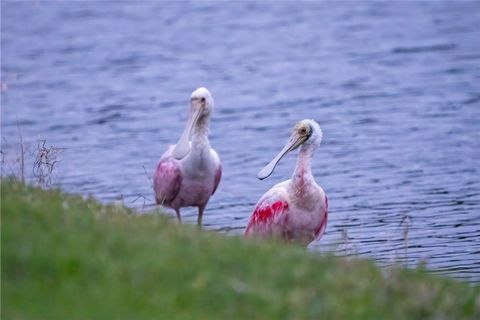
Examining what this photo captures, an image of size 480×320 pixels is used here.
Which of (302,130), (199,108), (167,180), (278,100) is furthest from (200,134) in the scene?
(278,100)

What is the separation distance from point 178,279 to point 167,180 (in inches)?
273

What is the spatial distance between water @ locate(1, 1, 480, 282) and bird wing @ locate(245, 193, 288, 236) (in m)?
1.13

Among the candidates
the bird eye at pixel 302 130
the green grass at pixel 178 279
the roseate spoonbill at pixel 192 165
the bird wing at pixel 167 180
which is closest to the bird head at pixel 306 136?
the bird eye at pixel 302 130

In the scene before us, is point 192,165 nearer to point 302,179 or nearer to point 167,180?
point 167,180

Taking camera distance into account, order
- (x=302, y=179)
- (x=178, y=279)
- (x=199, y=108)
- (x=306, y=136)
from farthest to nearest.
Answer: (x=199, y=108), (x=306, y=136), (x=302, y=179), (x=178, y=279)

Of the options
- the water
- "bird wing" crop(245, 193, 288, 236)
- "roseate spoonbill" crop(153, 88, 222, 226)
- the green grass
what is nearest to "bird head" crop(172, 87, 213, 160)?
"roseate spoonbill" crop(153, 88, 222, 226)

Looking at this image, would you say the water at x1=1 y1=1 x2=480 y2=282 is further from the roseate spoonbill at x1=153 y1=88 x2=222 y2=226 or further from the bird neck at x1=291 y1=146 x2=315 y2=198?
the bird neck at x1=291 y1=146 x2=315 y2=198

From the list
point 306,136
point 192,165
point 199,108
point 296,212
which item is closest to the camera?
point 296,212

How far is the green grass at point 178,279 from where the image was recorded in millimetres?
6910

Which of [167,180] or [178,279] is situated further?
[167,180]

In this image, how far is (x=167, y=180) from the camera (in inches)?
558

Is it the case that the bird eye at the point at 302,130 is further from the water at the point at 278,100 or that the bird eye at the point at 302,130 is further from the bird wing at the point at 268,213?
the water at the point at 278,100

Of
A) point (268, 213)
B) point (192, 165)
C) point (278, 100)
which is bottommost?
point (278, 100)

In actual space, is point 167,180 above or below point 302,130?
below
